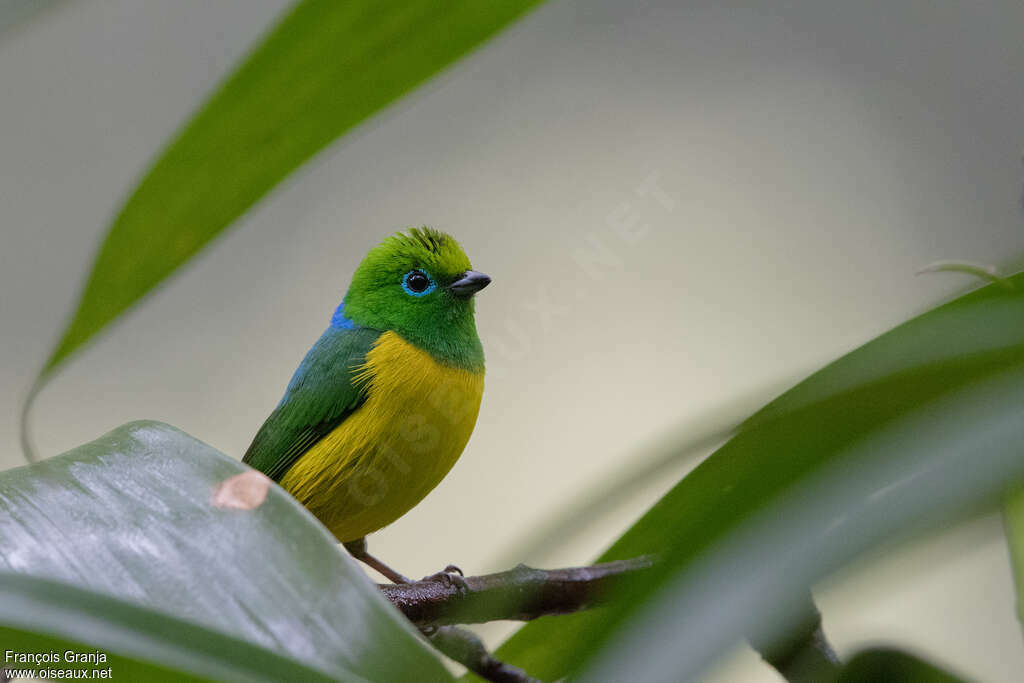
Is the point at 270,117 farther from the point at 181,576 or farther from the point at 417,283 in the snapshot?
the point at 417,283

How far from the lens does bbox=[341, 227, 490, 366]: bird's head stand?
1.47 meters

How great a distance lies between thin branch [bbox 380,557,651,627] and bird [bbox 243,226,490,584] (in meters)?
0.14

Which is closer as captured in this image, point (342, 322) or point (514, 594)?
point (514, 594)

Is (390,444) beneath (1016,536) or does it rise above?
beneath

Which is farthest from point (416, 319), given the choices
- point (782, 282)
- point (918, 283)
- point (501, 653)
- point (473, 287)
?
point (918, 283)

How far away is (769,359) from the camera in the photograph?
2520 millimetres

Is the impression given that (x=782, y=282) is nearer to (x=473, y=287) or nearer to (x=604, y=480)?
(x=473, y=287)

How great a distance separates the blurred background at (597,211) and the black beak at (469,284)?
0.82 meters

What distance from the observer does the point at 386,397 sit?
1396 millimetres

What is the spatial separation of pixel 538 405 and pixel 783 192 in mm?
1007

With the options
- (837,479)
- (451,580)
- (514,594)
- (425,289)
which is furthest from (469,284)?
(837,479)

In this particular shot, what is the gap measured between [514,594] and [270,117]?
60cm

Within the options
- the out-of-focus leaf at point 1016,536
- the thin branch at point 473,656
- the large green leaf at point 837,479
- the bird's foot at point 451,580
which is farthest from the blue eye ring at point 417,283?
the large green leaf at point 837,479

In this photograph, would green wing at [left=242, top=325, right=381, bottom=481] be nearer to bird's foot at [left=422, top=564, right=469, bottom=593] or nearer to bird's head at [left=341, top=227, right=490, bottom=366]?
bird's head at [left=341, top=227, right=490, bottom=366]
